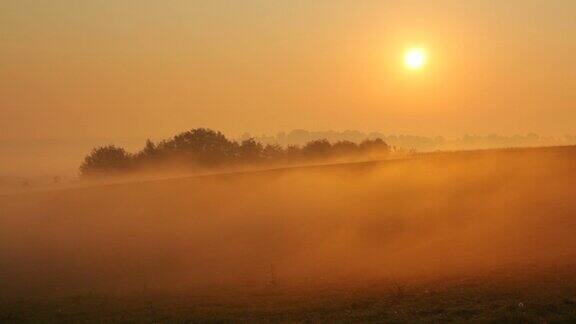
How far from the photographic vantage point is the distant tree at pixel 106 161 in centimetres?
12469

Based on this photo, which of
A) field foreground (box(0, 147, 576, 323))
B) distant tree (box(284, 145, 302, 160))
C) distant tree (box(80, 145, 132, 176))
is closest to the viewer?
field foreground (box(0, 147, 576, 323))

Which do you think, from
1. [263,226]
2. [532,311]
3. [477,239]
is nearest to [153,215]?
[263,226]

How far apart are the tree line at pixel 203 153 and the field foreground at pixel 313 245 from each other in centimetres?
4335

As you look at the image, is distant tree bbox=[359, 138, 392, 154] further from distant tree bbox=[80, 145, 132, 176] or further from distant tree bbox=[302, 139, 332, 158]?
distant tree bbox=[80, 145, 132, 176]

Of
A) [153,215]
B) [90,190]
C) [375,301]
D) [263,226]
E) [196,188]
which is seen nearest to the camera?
[375,301]

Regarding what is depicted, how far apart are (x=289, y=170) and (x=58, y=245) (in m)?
32.2

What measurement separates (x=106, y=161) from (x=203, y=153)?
18.4 metres

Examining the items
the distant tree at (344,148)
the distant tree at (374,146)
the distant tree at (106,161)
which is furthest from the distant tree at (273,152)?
the distant tree at (106,161)

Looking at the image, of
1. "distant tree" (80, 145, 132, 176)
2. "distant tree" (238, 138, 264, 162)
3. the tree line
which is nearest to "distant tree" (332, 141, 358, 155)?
the tree line

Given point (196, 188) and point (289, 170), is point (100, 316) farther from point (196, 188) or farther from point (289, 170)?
point (289, 170)

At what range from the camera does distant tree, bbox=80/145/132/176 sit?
124688 millimetres

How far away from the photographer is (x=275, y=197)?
213 feet

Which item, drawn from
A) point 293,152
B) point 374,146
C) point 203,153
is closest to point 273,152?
point 293,152

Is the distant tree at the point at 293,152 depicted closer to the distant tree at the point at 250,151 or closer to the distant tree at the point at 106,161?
the distant tree at the point at 250,151
